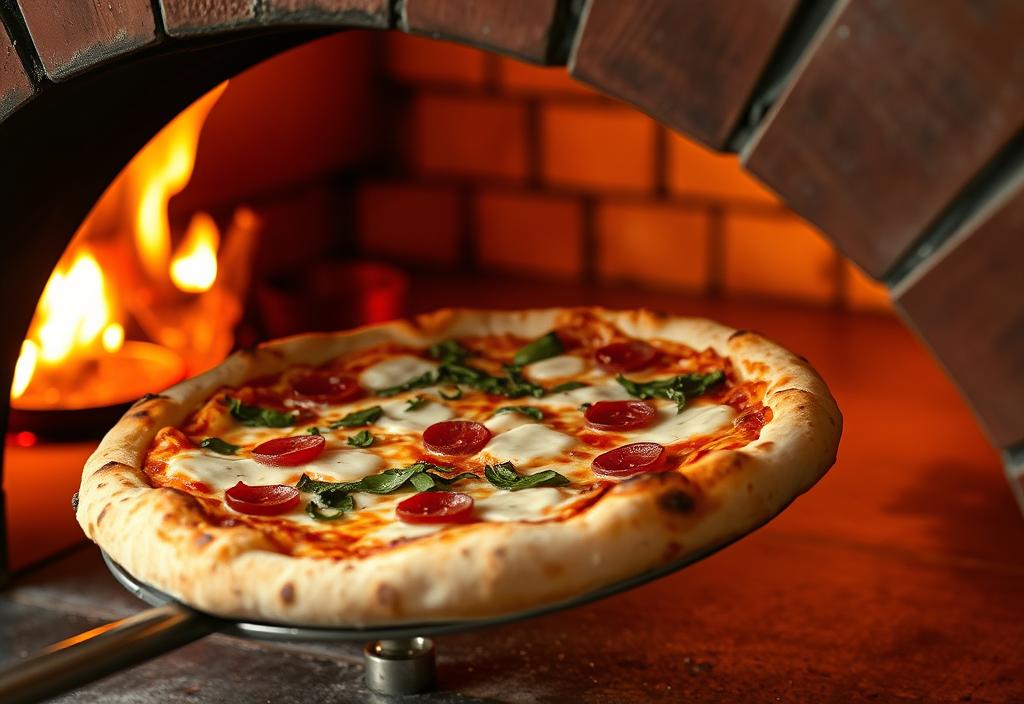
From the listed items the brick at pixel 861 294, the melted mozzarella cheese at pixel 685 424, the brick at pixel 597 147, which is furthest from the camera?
the brick at pixel 597 147

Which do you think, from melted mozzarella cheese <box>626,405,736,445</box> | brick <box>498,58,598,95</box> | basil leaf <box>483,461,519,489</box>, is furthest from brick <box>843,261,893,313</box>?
basil leaf <box>483,461,519,489</box>

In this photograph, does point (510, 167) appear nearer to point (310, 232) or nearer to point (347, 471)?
point (310, 232)

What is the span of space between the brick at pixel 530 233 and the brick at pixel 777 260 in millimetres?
500

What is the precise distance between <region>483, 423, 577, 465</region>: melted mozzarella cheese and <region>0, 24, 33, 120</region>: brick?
0.75 meters

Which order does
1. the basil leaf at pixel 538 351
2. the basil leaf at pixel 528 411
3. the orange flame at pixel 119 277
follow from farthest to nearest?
the orange flame at pixel 119 277 → the basil leaf at pixel 538 351 → the basil leaf at pixel 528 411

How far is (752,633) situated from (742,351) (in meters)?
0.44

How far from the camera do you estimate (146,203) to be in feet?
10.0

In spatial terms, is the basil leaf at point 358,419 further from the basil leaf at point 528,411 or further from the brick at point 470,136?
the brick at point 470,136

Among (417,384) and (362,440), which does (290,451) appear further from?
(417,384)

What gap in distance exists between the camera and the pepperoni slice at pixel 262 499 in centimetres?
145

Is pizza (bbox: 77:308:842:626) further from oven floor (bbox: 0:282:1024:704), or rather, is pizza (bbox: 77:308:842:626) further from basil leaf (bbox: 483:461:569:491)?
oven floor (bbox: 0:282:1024:704)

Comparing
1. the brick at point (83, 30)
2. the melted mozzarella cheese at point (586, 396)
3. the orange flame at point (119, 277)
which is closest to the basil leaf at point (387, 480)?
the melted mozzarella cheese at point (586, 396)

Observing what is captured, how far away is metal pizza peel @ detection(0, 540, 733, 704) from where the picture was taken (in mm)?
1191

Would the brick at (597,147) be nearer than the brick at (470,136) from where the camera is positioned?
Yes
